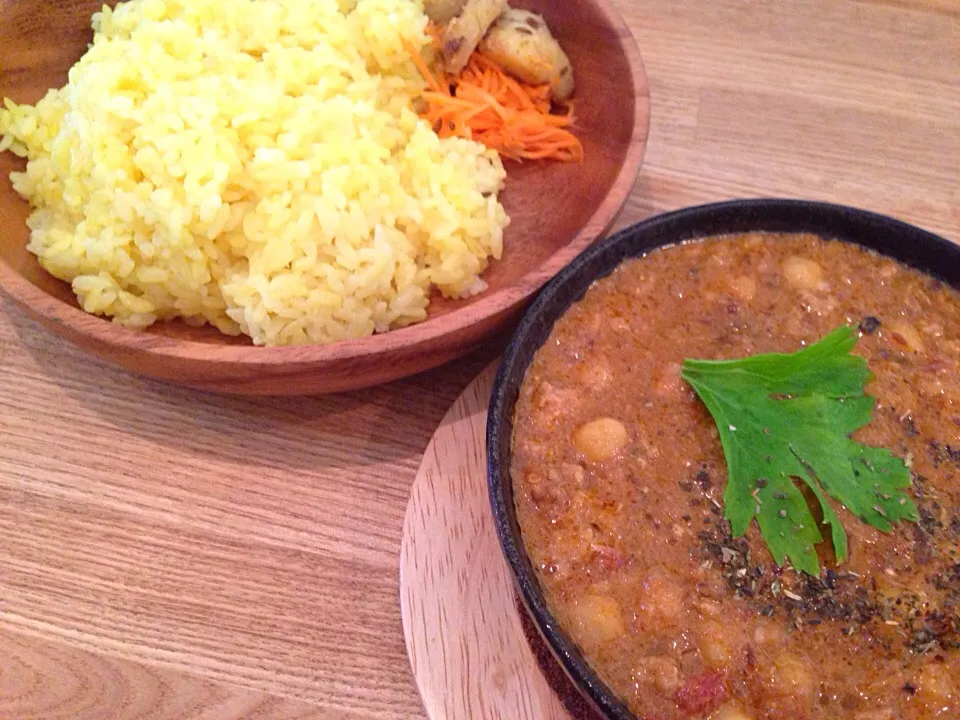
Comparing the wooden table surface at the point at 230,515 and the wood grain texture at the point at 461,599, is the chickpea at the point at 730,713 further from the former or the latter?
the wooden table surface at the point at 230,515

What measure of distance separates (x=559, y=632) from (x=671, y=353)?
2.11 feet

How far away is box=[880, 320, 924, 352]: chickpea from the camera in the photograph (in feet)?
5.16

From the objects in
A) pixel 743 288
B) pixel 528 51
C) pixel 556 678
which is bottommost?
pixel 556 678

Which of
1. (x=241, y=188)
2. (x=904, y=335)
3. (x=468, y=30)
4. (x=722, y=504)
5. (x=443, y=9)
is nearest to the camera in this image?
(x=722, y=504)

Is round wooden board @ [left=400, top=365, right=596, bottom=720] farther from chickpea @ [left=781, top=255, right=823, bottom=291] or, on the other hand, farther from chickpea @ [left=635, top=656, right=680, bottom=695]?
chickpea @ [left=781, top=255, right=823, bottom=291]

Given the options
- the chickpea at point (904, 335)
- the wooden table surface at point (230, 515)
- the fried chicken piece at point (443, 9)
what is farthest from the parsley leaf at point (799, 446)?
the fried chicken piece at point (443, 9)

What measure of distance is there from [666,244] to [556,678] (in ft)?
3.01

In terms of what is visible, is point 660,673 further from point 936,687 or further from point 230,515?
point 230,515

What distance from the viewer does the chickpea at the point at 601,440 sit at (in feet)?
4.65

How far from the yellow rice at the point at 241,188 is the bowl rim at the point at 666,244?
13.5 inches

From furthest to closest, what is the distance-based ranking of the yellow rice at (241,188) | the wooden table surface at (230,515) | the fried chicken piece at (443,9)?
the fried chicken piece at (443,9)
the yellow rice at (241,188)
the wooden table surface at (230,515)

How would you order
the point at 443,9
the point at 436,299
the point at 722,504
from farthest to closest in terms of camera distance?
1. the point at 443,9
2. the point at 436,299
3. the point at 722,504

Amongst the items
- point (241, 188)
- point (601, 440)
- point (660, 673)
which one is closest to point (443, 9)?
point (241, 188)

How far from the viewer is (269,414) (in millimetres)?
1822
